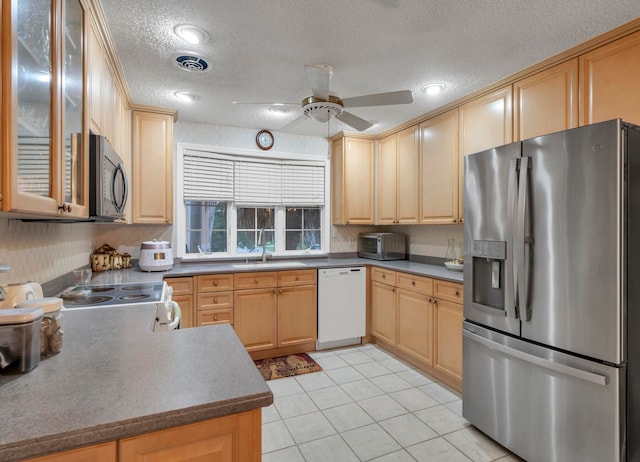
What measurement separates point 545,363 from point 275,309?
234 cm

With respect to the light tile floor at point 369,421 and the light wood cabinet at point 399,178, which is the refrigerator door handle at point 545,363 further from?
the light wood cabinet at point 399,178

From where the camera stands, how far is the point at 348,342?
379cm

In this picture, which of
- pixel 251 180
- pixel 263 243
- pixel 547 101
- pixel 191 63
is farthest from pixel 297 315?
pixel 547 101

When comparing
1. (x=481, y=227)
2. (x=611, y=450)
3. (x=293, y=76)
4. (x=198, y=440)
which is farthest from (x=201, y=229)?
(x=611, y=450)

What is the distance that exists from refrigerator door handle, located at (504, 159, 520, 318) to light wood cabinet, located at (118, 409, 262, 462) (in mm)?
1601

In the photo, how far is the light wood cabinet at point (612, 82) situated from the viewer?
6.09 ft

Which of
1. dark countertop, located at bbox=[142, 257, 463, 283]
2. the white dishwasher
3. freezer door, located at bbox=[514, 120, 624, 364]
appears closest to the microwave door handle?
dark countertop, located at bbox=[142, 257, 463, 283]

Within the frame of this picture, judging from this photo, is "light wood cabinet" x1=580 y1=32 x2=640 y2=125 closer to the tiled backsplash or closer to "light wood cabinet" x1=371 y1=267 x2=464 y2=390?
"light wood cabinet" x1=371 y1=267 x2=464 y2=390

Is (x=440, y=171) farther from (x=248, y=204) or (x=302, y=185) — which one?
(x=248, y=204)

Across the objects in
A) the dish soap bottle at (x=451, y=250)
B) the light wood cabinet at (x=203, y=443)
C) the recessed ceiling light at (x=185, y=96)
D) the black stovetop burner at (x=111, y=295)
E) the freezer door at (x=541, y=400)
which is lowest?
the freezer door at (x=541, y=400)

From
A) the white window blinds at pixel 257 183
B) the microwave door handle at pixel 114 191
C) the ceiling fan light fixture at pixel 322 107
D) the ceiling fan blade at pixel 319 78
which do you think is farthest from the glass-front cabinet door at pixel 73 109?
the white window blinds at pixel 257 183

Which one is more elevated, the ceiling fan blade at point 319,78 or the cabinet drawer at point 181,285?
the ceiling fan blade at point 319,78

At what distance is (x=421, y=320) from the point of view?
3.05m

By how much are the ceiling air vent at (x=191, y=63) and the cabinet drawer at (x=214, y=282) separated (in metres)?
1.75
